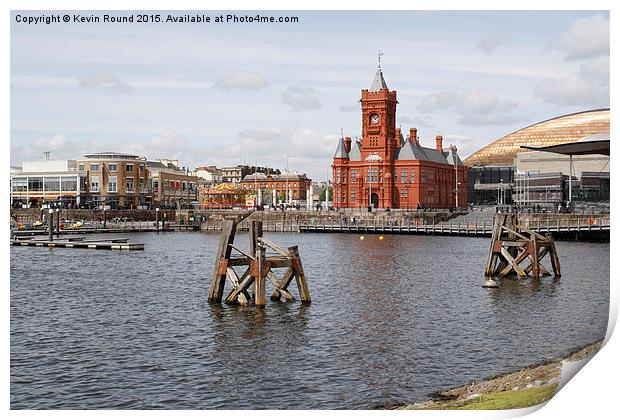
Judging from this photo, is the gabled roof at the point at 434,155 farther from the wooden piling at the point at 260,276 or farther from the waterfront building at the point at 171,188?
the wooden piling at the point at 260,276

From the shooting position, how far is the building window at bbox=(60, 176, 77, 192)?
125m

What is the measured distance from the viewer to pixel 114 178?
428ft

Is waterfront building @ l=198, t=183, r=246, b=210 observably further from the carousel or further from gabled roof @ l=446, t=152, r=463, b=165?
gabled roof @ l=446, t=152, r=463, b=165

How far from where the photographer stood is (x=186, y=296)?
37.7m

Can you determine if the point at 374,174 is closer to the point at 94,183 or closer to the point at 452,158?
the point at 452,158

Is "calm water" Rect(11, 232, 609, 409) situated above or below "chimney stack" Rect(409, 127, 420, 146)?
below

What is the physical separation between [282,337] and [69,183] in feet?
350

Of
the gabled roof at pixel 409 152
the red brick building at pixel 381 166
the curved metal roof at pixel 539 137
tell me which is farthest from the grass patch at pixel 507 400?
the curved metal roof at pixel 539 137

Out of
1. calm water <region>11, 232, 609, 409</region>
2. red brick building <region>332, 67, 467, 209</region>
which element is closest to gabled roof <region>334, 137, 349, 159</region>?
red brick building <region>332, 67, 467, 209</region>

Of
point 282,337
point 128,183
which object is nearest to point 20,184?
point 128,183

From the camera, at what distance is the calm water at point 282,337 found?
2077 cm

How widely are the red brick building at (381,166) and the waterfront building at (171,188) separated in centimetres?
3340

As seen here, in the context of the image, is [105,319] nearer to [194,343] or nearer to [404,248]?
[194,343]
